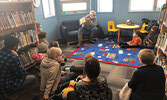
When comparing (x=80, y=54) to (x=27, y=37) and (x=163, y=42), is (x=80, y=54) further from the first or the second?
(x=163, y=42)

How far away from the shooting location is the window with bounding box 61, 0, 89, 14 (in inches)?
223

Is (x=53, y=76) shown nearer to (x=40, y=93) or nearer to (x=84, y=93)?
(x=40, y=93)

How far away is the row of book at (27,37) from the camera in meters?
2.97

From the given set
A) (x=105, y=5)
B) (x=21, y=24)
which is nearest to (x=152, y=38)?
(x=105, y=5)

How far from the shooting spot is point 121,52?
4.14 meters

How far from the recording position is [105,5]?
6105 mm

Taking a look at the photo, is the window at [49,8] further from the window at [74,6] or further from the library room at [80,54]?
the window at [74,6]

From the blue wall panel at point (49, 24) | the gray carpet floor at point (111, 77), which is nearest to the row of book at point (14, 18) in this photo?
the gray carpet floor at point (111, 77)

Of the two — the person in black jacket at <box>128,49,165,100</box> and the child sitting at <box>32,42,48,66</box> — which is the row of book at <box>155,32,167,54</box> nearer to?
the person in black jacket at <box>128,49,165,100</box>

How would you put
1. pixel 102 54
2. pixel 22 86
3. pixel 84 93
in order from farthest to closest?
pixel 102 54, pixel 22 86, pixel 84 93

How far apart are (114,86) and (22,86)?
163 cm

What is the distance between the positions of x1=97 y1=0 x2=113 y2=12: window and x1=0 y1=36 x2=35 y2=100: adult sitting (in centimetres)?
480

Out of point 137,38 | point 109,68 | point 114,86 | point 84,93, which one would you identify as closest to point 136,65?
point 109,68

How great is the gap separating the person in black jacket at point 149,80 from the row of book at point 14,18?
2.52m
